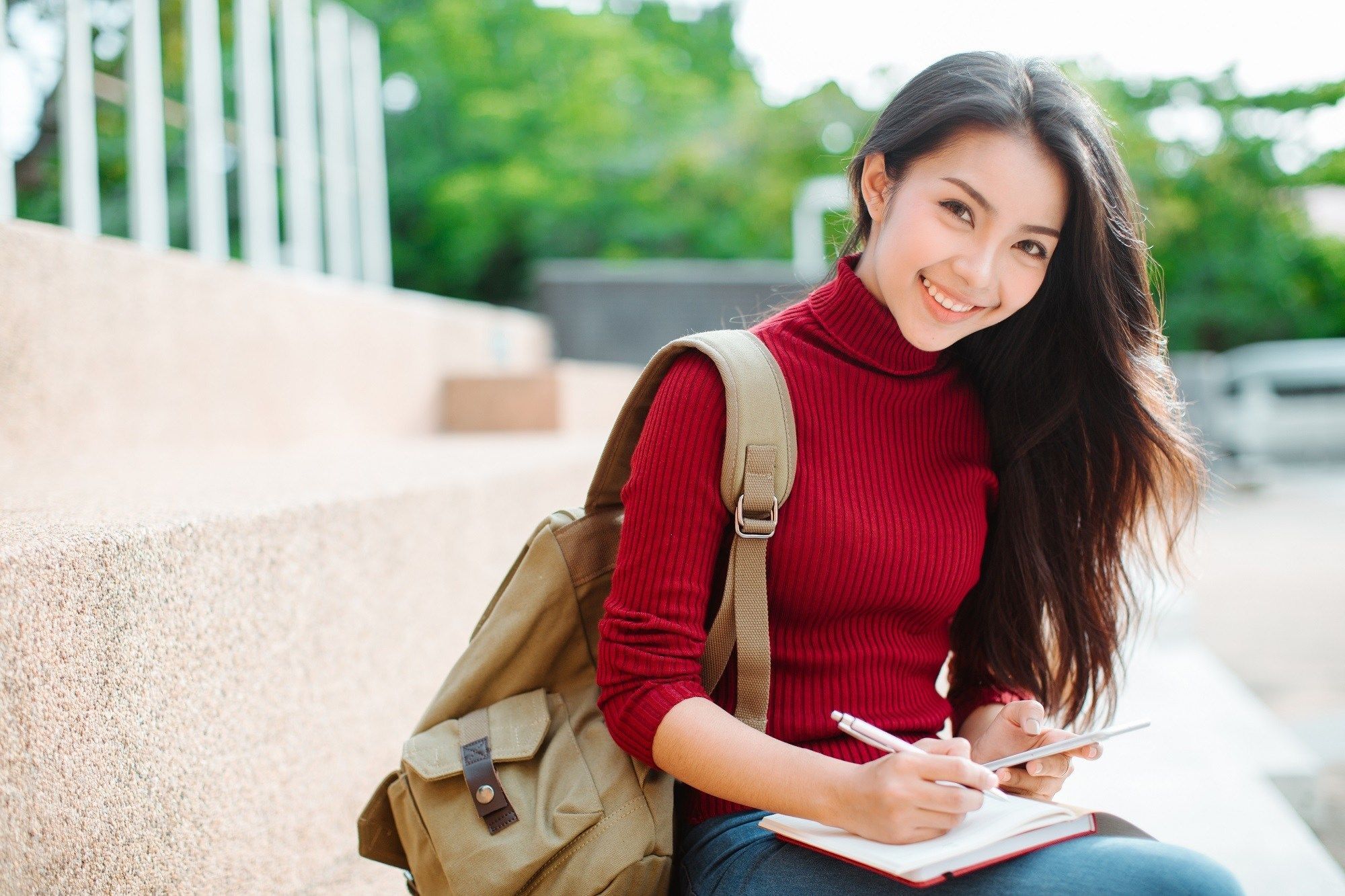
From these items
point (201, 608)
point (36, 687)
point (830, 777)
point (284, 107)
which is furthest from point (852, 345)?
point (284, 107)

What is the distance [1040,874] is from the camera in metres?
1.29

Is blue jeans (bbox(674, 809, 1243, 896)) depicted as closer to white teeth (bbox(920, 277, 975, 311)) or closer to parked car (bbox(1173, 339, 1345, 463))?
white teeth (bbox(920, 277, 975, 311))

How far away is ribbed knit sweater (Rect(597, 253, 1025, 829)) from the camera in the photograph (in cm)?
146

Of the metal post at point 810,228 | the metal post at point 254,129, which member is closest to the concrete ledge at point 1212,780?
the metal post at point 254,129

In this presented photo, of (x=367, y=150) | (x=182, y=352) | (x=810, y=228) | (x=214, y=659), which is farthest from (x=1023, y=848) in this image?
(x=810, y=228)

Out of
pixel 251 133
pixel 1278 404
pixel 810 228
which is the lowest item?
pixel 1278 404

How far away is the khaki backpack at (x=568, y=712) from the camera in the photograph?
1425 millimetres

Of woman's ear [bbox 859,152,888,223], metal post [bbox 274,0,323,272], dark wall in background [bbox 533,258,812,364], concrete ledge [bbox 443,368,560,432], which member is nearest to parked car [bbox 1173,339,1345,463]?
dark wall in background [bbox 533,258,812,364]

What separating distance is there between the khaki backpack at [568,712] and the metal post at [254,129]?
508 centimetres

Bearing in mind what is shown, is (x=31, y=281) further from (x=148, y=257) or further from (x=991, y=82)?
(x=991, y=82)

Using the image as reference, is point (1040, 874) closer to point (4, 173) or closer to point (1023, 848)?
point (1023, 848)

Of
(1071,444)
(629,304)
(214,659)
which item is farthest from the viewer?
(629,304)

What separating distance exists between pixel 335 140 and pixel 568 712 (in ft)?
22.3

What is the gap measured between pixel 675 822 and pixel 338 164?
679 cm
